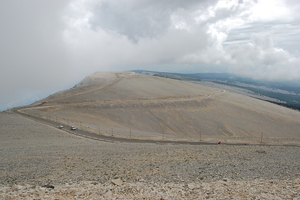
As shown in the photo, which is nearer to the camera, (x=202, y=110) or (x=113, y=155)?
(x=113, y=155)

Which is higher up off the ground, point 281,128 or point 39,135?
point 39,135

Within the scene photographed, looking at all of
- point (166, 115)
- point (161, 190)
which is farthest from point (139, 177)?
point (166, 115)

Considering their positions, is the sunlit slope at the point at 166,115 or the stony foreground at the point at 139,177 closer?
the stony foreground at the point at 139,177

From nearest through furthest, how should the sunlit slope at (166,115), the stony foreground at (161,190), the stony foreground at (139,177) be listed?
the stony foreground at (161,190), the stony foreground at (139,177), the sunlit slope at (166,115)

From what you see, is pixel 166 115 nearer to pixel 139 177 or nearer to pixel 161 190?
pixel 139 177

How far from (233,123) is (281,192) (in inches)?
2094

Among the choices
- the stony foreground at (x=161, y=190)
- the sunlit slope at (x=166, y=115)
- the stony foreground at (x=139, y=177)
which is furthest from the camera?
the sunlit slope at (x=166, y=115)

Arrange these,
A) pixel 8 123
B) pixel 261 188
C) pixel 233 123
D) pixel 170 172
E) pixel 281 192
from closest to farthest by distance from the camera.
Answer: pixel 281 192
pixel 261 188
pixel 170 172
pixel 8 123
pixel 233 123

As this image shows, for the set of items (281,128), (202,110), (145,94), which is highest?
(145,94)

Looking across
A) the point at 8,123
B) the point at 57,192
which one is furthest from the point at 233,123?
the point at 57,192

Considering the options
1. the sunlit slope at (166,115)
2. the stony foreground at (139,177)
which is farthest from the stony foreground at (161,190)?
the sunlit slope at (166,115)

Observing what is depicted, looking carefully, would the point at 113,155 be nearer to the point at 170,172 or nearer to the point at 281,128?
the point at 170,172

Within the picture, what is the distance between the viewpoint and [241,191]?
30.6 feet

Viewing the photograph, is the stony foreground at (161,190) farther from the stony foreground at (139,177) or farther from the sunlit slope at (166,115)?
the sunlit slope at (166,115)
